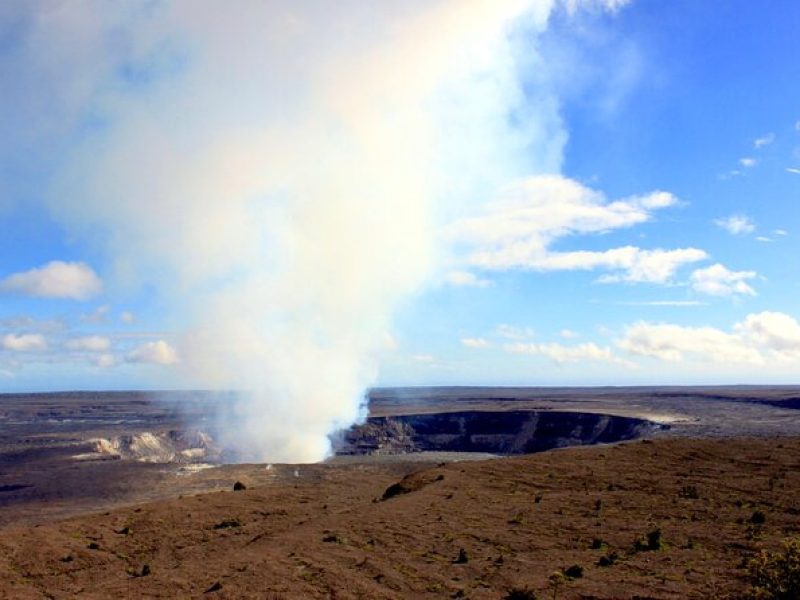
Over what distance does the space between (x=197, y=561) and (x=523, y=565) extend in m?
12.4

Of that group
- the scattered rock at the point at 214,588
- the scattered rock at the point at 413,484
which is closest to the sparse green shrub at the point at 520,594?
the scattered rock at the point at 214,588

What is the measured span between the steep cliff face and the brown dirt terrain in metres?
55.1

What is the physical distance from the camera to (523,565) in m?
20.5

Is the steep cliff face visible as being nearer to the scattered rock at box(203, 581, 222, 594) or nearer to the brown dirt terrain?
the brown dirt terrain

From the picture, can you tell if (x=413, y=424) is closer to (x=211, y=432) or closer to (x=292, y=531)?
(x=211, y=432)

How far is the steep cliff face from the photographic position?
9500cm

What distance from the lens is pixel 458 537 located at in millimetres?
24500

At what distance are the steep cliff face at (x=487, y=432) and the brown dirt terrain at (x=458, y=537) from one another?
55105mm

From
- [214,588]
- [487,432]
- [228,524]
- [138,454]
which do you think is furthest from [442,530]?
[487,432]

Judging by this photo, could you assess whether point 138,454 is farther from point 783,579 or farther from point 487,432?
point 783,579

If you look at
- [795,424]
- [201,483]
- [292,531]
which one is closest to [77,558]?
[292,531]

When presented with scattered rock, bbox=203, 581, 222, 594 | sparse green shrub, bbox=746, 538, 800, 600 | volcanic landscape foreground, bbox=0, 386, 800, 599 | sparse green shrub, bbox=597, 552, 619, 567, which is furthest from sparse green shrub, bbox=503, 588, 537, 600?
scattered rock, bbox=203, 581, 222, 594

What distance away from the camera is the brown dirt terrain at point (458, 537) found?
19.0m

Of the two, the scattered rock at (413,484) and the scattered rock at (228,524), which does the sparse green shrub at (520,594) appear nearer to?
the scattered rock at (228,524)
